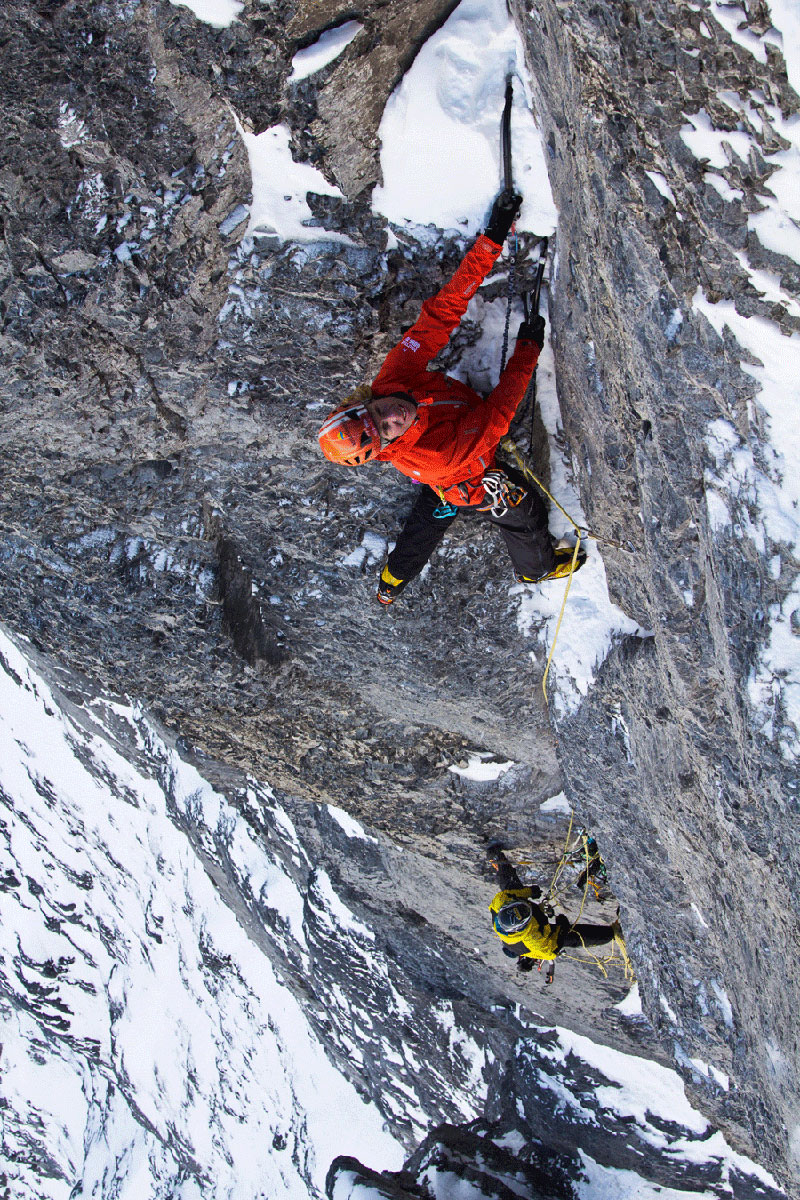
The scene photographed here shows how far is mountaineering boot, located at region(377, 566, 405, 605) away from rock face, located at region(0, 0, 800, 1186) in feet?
0.66

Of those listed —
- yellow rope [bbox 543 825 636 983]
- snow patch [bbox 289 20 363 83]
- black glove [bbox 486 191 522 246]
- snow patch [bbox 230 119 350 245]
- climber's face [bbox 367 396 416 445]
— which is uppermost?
snow patch [bbox 289 20 363 83]

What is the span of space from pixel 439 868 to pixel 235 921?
350cm

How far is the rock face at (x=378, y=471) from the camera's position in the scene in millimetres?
2164

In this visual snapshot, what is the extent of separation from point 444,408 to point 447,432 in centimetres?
11

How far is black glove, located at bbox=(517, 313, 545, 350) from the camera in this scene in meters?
3.22

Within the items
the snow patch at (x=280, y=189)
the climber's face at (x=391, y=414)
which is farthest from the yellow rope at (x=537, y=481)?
the snow patch at (x=280, y=189)

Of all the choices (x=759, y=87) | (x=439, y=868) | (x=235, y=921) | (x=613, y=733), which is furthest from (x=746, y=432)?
(x=235, y=921)

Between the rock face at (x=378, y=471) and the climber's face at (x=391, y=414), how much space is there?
0.65 metres

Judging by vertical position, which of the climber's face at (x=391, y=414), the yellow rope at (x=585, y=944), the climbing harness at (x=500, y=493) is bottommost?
the yellow rope at (x=585, y=944)

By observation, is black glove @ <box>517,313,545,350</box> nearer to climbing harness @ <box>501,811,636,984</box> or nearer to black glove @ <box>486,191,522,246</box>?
black glove @ <box>486,191,522,246</box>

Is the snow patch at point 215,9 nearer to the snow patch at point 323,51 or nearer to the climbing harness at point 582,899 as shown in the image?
the snow patch at point 323,51

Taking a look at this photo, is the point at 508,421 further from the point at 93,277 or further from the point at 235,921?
the point at 235,921

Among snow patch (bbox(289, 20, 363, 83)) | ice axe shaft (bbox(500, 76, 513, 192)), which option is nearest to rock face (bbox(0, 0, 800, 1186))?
snow patch (bbox(289, 20, 363, 83))

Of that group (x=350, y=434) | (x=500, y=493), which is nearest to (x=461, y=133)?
(x=350, y=434)
